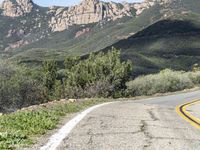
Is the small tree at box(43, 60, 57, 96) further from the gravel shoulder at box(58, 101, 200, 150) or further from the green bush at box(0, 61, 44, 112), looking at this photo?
the gravel shoulder at box(58, 101, 200, 150)

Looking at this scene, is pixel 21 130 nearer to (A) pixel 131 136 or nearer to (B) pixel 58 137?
(B) pixel 58 137

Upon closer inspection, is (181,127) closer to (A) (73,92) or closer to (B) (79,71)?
(A) (73,92)

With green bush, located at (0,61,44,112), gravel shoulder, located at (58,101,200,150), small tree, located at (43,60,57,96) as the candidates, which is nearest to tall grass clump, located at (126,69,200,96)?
small tree, located at (43,60,57,96)

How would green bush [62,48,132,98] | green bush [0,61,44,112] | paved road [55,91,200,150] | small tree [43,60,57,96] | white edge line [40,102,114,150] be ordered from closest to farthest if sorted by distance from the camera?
1. white edge line [40,102,114,150]
2. paved road [55,91,200,150]
3. green bush [0,61,44,112]
4. green bush [62,48,132,98]
5. small tree [43,60,57,96]

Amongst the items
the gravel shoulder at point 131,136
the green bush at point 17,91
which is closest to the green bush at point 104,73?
the green bush at point 17,91

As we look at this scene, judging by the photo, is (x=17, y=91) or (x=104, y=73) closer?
(x=17, y=91)

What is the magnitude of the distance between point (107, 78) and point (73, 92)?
20.5 feet

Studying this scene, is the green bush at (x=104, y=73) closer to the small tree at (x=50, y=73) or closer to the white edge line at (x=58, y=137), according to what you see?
the small tree at (x=50, y=73)

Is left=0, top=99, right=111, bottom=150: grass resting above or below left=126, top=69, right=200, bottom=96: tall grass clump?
above

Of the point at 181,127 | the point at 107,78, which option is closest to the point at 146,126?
the point at 181,127

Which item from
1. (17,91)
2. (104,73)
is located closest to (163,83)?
(104,73)

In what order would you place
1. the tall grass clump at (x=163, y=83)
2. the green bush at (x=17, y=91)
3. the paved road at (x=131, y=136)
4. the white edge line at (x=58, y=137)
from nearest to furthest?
the white edge line at (x=58, y=137)
the paved road at (x=131, y=136)
the green bush at (x=17, y=91)
the tall grass clump at (x=163, y=83)

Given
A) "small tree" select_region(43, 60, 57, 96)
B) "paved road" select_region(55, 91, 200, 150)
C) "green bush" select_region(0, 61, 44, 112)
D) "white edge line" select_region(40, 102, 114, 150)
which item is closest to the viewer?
"white edge line" select_region(40, 102, 114, 150)

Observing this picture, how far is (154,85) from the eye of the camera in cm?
6412
